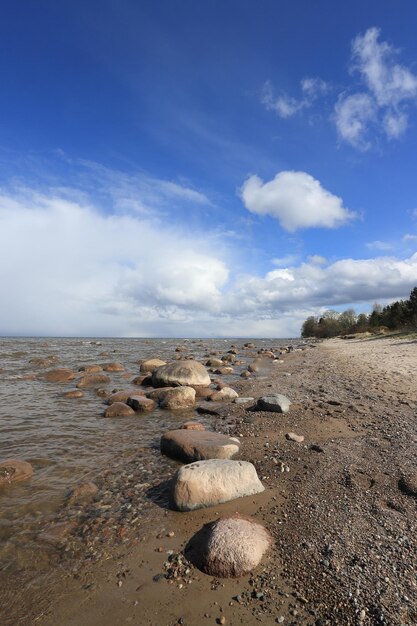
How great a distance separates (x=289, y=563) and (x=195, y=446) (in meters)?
3.31

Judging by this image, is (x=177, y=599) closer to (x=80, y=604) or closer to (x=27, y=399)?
(x=80, y=604)

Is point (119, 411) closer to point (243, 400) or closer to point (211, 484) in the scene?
point (243, 400)

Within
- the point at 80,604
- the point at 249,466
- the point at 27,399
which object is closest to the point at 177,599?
the point at 80,604

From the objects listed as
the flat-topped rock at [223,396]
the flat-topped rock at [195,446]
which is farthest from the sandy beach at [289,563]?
the flat-topped rock at [223,396]

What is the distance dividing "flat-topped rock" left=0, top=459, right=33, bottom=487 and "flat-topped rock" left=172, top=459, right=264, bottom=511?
317 cm

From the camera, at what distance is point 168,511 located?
520 cm

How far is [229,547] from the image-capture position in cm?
395

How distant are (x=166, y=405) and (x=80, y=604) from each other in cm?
855

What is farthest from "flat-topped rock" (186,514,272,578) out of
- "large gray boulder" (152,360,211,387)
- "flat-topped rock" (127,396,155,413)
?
"large gray boulder" (152,360,211,387)

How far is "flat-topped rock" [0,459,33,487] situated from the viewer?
6219mm

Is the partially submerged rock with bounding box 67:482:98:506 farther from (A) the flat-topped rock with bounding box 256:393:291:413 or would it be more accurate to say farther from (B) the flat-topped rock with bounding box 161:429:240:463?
(A) the flat-topped rock with bounding box 256:393:291:413

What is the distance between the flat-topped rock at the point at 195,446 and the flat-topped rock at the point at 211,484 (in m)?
1.21

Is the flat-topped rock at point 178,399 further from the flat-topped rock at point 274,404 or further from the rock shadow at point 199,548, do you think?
the rock shadow at point 199,548

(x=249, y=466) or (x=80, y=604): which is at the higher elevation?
(x=249, y=466)
